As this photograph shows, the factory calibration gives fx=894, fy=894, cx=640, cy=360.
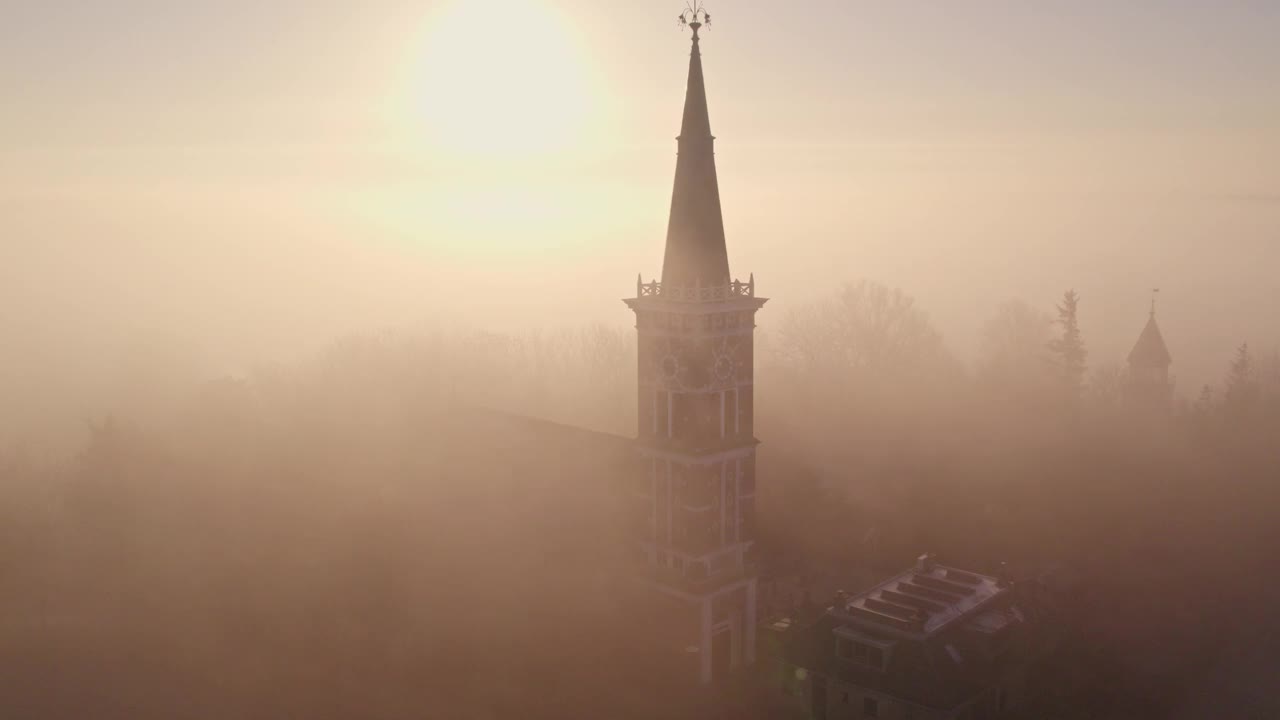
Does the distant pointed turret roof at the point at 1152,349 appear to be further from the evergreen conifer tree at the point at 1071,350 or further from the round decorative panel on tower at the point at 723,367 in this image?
the round decorative panel on tower at the point at 723,367

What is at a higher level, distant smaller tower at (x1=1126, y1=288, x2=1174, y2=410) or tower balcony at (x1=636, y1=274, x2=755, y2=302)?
tower balcony at (x1=636, y1=274, x2=755, y2=302)

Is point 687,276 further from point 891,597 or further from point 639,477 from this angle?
point 891,597

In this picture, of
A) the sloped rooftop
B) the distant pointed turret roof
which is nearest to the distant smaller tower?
the distant pointed turret roof

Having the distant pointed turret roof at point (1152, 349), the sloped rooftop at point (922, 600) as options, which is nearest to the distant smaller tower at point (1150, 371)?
the distant pointed turret roof at point (1152, 349)

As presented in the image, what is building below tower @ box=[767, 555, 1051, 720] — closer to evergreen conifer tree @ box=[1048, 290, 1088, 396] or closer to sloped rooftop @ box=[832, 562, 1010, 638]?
sloped rooftop @ box=[832, 562, 1010, 638]

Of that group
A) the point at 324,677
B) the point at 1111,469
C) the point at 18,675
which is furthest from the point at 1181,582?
the point at 18,675
